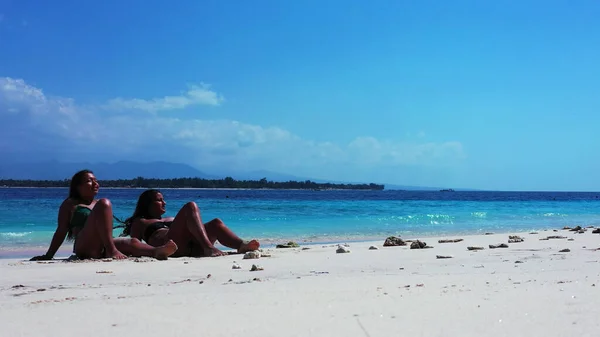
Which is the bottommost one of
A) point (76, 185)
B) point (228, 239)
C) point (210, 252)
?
point (210, 252)

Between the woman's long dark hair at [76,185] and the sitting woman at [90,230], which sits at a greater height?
the woman's long dark hair at [76,185]

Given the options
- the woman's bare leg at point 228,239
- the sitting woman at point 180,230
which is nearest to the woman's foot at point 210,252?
the sitting woman at point 180,230

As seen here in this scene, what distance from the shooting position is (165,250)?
6.79 metres

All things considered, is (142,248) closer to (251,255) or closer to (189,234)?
(189,234)

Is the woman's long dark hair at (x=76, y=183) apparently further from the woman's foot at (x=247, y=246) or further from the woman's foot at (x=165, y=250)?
the woman's foot at (x=247, y=246)

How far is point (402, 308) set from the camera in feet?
10.8

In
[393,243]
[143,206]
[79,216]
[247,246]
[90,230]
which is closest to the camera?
[90,230]

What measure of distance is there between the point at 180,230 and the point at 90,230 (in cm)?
112

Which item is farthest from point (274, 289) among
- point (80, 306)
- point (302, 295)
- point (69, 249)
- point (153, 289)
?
point (69, 249)

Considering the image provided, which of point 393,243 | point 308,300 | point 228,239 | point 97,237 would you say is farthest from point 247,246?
point 308,300

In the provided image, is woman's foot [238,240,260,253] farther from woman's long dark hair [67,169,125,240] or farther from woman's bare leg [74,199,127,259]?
woman's long dark hair [67,169,125,240]

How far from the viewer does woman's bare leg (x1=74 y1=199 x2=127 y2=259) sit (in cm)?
655

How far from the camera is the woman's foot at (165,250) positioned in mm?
6789

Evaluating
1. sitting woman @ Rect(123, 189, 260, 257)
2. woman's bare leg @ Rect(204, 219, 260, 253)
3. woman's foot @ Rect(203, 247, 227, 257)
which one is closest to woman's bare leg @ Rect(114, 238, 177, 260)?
sitting woman @ Rect(123, 189, 260, 257)
